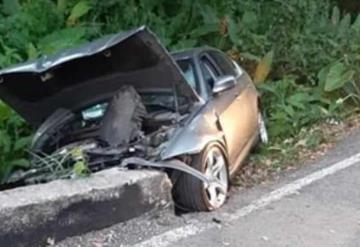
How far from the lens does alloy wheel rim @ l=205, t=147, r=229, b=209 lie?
7.55 m

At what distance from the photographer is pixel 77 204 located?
6.48 meters

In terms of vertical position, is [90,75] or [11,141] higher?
[90,75]

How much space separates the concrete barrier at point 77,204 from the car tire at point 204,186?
201 mm

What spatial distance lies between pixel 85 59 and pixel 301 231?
8.09ft

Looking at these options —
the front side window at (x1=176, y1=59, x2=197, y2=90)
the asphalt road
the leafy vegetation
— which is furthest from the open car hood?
the leafy vegetation

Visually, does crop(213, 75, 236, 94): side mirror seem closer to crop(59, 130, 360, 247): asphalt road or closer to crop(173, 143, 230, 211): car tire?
crop(173, 143, 230, 211): car tire

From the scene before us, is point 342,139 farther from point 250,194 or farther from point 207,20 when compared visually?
point 207,20

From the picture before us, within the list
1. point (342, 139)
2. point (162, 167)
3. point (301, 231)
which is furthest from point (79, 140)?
point (342, 139)

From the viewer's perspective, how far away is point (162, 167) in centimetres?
723

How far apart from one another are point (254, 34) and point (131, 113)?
651 centimetres

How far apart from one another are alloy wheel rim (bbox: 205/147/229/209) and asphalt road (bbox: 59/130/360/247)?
0.38ft

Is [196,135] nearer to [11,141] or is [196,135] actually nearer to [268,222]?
[268,222]

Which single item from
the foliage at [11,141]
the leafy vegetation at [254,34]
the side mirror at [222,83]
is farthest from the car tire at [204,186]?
the leafy vegetation at [254,34]

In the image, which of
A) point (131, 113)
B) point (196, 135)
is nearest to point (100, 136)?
point (131, 113)
